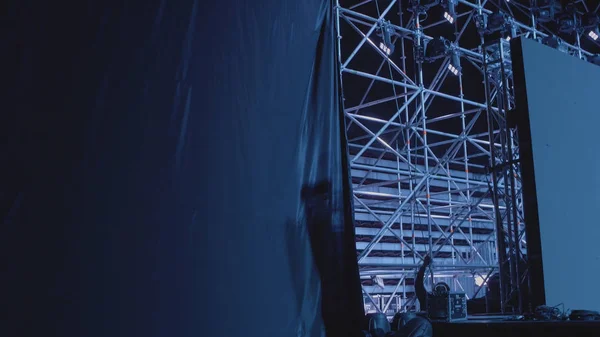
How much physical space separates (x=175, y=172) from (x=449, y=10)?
4.86 meters

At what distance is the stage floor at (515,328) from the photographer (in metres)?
2.79

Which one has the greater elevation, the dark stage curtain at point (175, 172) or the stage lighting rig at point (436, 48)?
the stage lighting rig at point (436, 48)

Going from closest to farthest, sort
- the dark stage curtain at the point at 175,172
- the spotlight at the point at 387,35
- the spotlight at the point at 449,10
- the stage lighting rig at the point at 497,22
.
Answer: the dark stage curtain at the point at 175,172
the stage lighting rig at the point at 497,22
the spotlight at the point at 387,35
the spotlight at the point at 449,10

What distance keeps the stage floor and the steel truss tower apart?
8.11 feet

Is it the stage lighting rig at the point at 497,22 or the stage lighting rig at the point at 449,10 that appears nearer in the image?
the stage lighting rig at the point at 497,22

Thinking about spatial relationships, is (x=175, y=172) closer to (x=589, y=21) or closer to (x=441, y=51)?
(x=441, y=51)

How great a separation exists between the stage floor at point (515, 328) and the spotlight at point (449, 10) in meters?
4.11

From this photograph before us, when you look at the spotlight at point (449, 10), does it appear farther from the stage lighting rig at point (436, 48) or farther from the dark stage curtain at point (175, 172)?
the dark stage curtain at point (175, 172)

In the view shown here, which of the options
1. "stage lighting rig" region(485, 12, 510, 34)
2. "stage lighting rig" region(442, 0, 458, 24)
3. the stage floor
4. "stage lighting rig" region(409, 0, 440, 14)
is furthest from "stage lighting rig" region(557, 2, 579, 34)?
the stage floor

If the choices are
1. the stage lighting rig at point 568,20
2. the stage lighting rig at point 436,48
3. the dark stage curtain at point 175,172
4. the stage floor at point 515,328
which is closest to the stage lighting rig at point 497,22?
the stage lighting rig at point 436,48

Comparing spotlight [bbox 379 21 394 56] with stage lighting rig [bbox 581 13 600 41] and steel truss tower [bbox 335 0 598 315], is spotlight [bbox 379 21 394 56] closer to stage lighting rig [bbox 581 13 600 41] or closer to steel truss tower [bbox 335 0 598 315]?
steel truss tower [bbox 335 0 598 315]

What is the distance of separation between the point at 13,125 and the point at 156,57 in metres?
0.63

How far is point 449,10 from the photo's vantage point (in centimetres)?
649

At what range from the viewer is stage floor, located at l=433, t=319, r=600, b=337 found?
2.79 metres
